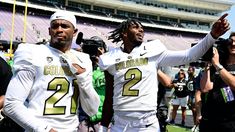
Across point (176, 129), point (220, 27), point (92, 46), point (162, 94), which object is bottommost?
point (176, 129)

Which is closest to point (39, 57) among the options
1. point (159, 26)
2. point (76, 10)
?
point (76, 10)

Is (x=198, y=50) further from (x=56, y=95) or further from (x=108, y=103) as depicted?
(x=56, y=95)

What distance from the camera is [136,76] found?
12.4 feet

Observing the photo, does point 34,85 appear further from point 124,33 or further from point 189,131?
point 189,131

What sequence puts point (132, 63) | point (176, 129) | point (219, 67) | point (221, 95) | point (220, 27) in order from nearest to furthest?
point (220, 27), point (219, 67), point (132, 63), point (221, 95), point (176, 129)

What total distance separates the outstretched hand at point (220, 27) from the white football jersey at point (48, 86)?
3.51ft

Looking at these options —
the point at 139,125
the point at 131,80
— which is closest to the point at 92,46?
the point at 131,80

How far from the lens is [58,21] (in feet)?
9.35

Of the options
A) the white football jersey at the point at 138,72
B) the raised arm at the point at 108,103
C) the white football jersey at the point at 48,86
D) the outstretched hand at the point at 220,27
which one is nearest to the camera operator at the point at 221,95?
the white football jersey at the point at 138,72

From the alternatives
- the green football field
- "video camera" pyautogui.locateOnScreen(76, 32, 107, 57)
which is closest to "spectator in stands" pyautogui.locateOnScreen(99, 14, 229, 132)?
"video camera" pyautogui.locateOnScreen(76, 32, 107, 57)

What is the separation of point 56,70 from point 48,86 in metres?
0.12

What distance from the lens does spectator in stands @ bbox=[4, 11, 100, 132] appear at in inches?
100

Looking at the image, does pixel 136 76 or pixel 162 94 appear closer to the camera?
pixel 136 76

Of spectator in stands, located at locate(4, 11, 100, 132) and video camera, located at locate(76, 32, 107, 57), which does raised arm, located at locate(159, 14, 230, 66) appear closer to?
spectator in stands, located at locate(4, 11, 100, 132)
